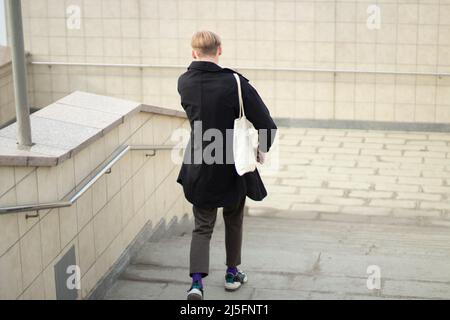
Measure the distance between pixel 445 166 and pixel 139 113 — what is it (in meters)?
5.21

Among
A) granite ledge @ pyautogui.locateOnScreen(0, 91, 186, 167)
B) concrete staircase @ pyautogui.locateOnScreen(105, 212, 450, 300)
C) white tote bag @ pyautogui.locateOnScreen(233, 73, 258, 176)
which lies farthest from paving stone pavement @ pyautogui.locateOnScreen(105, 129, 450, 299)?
granite ledge @ pyautogui.locateOnScreen(0, 91, 186, 167)

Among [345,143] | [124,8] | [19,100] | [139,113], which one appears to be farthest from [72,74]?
[19,100]

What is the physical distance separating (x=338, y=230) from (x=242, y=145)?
125 inches

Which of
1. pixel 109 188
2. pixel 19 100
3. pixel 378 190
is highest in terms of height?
pixel 19 100

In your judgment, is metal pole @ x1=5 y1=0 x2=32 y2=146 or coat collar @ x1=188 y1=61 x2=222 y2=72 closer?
metal pole @ x1=5 y1=0 x2=32 y2=146

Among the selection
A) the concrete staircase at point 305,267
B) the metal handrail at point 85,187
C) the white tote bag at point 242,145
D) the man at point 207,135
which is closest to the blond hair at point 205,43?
the man at point 207,135

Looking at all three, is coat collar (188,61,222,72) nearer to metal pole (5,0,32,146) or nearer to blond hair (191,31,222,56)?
blond hair (191,31,222,56)

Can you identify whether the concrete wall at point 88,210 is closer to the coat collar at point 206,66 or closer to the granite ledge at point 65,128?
the granite ledge at point 65,128

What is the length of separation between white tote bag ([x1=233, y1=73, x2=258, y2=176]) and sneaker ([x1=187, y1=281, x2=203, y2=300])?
0.69 meters

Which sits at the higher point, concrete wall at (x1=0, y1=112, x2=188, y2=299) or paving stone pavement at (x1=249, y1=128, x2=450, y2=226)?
concrete wall at (x1=0, y1=112, x2=188, y2=299)

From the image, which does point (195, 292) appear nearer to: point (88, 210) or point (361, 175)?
point (88, 210)

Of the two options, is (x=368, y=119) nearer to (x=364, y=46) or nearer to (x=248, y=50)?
(x=364, y=46)

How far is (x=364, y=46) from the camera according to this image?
441 inches

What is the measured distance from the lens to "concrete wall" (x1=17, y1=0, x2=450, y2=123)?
11.1 m
